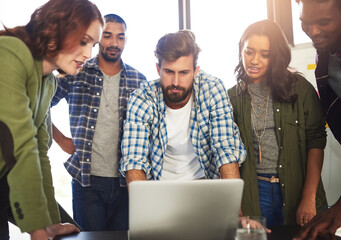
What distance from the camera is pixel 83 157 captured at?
197 cm

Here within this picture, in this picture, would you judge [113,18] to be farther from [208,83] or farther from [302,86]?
[302,86]

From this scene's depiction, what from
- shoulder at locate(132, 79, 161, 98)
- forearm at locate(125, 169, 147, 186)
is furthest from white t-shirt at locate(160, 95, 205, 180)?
forearm at locate(125, 169, 147, 186)

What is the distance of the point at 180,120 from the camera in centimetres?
189

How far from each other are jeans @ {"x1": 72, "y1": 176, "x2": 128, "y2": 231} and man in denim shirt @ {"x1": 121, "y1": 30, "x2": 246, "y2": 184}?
286mm

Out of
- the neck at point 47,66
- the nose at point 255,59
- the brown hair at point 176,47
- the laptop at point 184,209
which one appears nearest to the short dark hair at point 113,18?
the brown hair at point 176,47

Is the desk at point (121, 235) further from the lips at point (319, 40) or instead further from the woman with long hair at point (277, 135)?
the lips at point (319, 40)

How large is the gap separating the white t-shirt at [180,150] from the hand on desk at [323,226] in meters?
0.72

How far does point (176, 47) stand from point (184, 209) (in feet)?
3.40

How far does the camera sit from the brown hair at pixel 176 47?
1.82m

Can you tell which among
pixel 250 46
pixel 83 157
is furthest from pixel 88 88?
pixel 250 46

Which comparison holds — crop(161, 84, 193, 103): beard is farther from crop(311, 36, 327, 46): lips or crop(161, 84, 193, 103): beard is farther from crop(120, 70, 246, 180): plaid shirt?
crop(311, 36, 327, 46): lips

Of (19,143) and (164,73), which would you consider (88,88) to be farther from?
(19,143)

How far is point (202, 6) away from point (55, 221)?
113 inches

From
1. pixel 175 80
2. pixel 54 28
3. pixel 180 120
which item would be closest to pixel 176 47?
pixel 175 80
